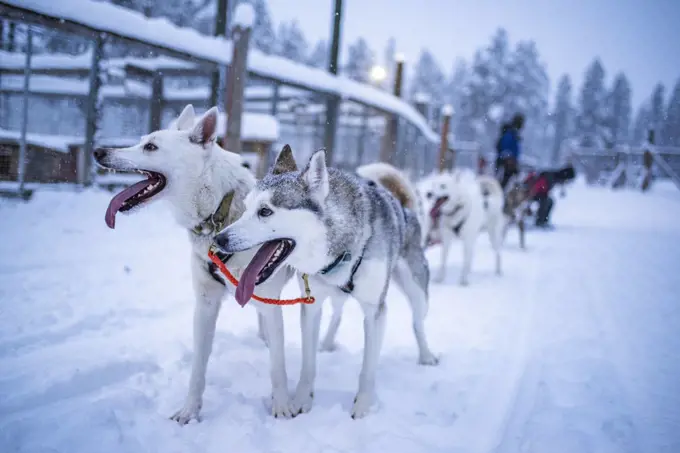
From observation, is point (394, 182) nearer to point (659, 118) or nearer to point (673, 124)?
point (673, 124)

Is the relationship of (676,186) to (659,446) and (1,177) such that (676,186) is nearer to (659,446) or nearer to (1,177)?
(659,446)

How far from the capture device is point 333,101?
339 inches

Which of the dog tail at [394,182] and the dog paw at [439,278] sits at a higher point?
the dog tail at [394,182]

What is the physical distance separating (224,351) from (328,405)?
1003 mm

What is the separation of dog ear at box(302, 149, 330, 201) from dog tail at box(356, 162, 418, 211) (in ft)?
4.37

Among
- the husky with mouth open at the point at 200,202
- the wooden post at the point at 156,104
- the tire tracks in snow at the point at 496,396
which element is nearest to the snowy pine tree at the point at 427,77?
the wooden post at the point at 156,104

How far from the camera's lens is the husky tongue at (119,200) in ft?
6.78

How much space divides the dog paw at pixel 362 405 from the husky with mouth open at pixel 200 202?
0.37 meters

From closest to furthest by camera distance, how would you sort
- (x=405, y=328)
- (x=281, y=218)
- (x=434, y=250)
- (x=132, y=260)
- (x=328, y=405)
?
(x=281, y=218), (x=328, y=405), (x=405, y=328), (x=132, y=260), (x=434, y=250)

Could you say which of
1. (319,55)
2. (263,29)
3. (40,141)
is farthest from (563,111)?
(40,141)

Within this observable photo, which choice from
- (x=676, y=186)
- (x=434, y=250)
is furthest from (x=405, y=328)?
(x=676, y=186)

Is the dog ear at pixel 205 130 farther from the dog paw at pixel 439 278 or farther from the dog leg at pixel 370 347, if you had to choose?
the dog paw at pixel 439 278

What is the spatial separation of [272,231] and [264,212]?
0.11m

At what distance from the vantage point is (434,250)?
757 centimetres
